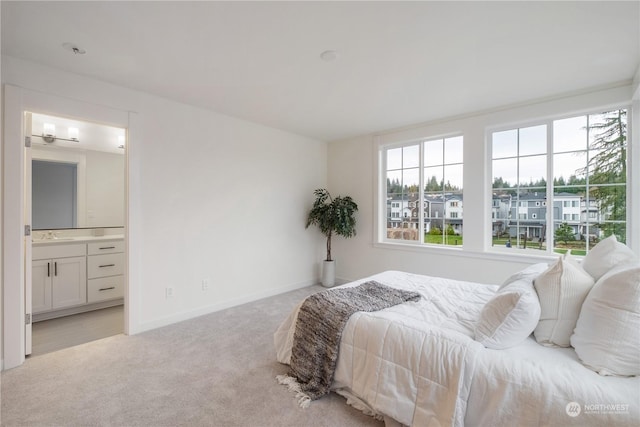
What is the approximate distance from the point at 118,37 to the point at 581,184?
4.43m

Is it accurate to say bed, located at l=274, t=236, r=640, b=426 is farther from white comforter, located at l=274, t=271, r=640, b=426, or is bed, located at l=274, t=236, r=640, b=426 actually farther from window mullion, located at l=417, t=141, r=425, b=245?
window mullion, located at l=417, t=141, r=425, b=245

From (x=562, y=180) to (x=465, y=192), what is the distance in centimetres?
96

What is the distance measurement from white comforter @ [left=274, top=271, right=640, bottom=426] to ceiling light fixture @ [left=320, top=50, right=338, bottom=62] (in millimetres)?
1972

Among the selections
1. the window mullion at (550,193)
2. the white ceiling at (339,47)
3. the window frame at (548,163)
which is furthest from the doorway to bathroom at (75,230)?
the window mullion at (550,193)

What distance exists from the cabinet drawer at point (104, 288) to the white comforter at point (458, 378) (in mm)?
3430

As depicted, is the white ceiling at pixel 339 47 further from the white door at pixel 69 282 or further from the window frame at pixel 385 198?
the white door at pixel 69 282

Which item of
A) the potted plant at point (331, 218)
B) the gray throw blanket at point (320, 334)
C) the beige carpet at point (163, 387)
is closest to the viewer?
the beige carpet at point (163, 387)

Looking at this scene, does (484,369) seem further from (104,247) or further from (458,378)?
(104,247)

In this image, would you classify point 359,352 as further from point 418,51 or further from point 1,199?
point 1,199

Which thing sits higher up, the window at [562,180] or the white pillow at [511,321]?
the window at [562,180]

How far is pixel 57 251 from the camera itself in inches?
133

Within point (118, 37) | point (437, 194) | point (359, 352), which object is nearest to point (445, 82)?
point (437, 194)

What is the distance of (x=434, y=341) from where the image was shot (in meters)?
1.59

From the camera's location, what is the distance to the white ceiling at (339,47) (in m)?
1.78
